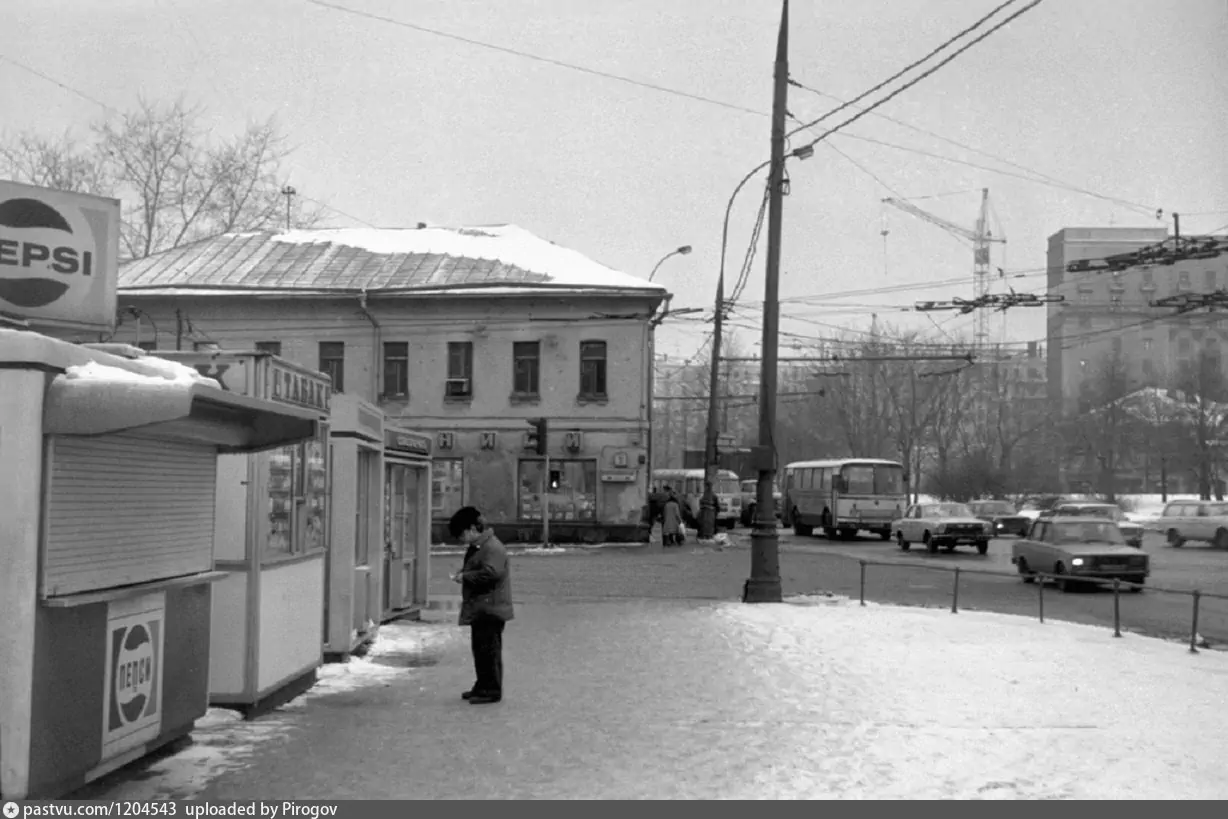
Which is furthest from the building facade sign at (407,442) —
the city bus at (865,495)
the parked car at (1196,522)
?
the parked car at (1196,522)

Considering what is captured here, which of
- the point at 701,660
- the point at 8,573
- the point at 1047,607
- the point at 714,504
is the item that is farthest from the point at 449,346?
the point at 8,573

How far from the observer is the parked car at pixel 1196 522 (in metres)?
43.3

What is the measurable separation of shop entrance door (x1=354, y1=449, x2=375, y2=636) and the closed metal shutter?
15.4 feet

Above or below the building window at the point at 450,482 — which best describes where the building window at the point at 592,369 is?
above

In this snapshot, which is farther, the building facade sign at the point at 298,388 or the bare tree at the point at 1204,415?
the bare tree at the point at 1204,415

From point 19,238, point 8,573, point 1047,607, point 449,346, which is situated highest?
point 449,346

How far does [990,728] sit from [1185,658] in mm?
5294

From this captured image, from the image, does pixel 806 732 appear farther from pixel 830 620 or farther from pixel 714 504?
pixel 714 504

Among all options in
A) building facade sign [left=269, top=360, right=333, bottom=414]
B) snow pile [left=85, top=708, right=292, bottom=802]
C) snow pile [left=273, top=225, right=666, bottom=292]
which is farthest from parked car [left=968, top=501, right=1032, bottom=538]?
snow pile [left=85, top=708, right=292, bottom=802]

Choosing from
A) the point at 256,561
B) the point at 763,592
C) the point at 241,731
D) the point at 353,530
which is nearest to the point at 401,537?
the point at 353,530

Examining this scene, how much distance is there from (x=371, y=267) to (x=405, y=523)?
27.7m

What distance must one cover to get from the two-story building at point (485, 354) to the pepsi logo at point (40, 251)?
31.3 meters

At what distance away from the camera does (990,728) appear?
32.1 feet

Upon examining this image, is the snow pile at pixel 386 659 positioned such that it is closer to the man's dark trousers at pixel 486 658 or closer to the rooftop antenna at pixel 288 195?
the man's dark trousers at pixel 486 658
